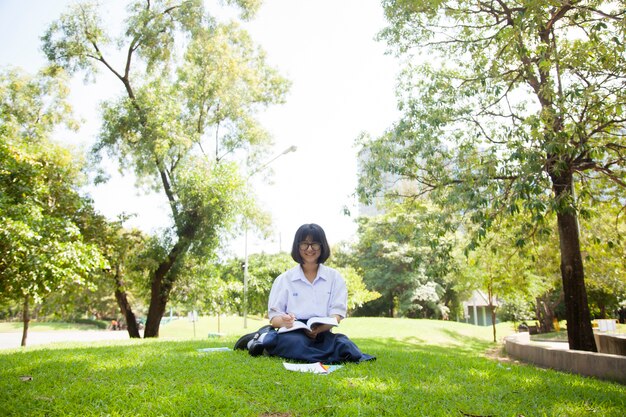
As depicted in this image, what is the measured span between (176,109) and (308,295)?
38.8 ft

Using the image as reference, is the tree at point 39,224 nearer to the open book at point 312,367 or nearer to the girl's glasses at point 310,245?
the girl's glasses at point 310,245

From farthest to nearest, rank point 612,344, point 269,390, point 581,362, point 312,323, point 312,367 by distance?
point 612,344 < point 581,362 < point 312,323 < point 312,367 < point 269,390

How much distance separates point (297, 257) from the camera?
550 centimetres

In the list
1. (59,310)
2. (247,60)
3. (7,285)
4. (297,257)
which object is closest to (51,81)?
(247,60)

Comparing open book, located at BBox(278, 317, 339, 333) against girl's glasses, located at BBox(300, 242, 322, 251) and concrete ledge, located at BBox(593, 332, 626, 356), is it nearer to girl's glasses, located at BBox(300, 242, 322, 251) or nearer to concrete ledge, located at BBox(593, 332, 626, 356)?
girl's glasses, located at BBox(300, 242, 322, 251)

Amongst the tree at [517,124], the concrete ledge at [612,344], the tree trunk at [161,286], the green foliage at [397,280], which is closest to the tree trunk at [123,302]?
the tree trunk at [161,286]

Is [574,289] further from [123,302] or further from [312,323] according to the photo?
[123,302]

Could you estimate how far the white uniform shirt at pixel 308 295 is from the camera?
17.4ft

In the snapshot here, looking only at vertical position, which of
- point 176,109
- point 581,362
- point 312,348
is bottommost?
point 581,362

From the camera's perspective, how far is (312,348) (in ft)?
16.1

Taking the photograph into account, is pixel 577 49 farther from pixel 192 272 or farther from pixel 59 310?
pixel 59 310

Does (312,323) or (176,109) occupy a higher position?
(176,109)

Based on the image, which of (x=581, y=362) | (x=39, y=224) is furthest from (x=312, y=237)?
(x=39, y=224)

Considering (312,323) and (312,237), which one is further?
(312,237)
